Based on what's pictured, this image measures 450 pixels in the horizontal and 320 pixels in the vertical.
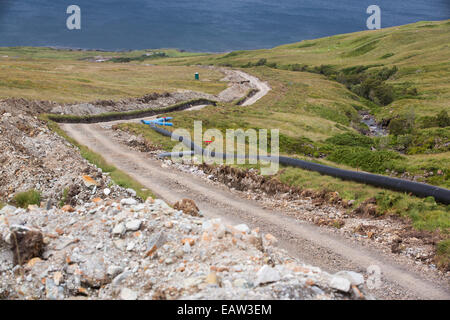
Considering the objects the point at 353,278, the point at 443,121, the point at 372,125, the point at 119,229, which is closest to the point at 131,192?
the point at 119,229

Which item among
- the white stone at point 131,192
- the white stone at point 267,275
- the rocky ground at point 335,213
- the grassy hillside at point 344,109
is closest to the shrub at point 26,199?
the white stone at point 131,192

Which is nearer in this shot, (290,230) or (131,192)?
(290,230)

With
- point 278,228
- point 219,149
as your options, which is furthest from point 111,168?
point 278,228

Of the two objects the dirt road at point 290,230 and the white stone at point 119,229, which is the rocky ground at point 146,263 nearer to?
the white stone at point 119,229

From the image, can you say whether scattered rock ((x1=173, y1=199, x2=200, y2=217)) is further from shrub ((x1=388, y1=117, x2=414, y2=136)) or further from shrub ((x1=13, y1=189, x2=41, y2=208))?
shrub ((x1=388, y1=117, x2=414, y2=136))

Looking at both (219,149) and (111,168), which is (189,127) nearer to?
(219,149)

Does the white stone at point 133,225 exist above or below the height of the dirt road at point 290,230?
above

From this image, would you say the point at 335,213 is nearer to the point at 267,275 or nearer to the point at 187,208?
the point at 187,208
